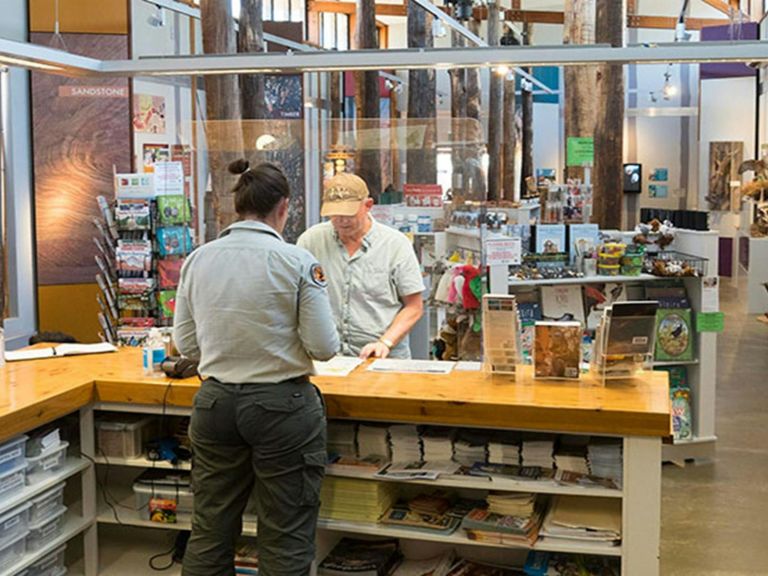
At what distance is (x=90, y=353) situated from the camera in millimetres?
4266

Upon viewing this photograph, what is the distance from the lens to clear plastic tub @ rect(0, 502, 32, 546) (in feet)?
10.9

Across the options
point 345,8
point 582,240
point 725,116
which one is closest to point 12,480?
point 582,240

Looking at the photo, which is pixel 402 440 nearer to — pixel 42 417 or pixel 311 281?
pixel 311 281

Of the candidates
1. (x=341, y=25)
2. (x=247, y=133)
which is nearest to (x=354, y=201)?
(x=247, y=133)

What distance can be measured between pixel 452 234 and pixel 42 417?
343cm

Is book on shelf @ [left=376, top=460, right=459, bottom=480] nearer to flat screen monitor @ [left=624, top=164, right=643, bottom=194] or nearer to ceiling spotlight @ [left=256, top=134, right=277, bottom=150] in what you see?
ceiling spotlight @ [left=256, top=134, right=277, bottom=150]

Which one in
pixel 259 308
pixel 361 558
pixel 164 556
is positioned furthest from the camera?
pixel 164 556

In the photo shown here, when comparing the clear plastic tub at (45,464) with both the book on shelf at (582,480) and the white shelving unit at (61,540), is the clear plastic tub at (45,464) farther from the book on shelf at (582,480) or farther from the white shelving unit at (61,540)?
the book on shelf at (582,480)

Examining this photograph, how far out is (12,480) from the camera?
3.37 metres

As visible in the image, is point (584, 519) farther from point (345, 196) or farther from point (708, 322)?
point (708, 322)

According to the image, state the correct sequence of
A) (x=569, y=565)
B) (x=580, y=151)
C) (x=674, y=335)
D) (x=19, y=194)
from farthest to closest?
(x=580, y=151) < (x=19, y=194) < (x=674, y=335) < (x=569, y=565)

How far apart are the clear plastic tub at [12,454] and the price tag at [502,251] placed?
9.82ft

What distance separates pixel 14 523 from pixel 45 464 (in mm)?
261

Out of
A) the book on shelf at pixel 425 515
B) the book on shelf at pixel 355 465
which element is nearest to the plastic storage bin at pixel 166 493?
the book on shelf at pixel 355 465
